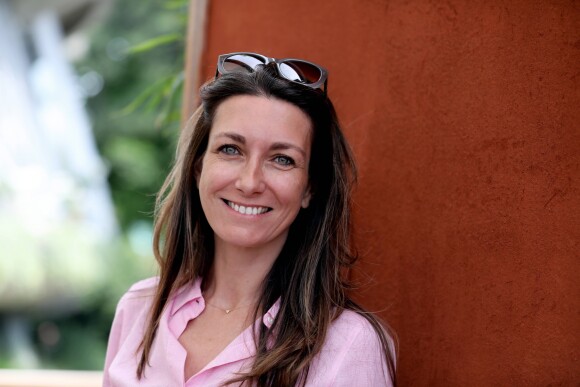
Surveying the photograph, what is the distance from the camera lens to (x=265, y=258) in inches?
87.8

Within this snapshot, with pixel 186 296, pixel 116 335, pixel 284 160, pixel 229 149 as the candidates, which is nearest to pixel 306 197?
pixel 284 160

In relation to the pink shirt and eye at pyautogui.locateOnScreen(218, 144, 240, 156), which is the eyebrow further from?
the pink shirt

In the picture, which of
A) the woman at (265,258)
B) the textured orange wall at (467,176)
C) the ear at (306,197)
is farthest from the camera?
the ear at (306,197)

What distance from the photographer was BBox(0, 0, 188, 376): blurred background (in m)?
11.2

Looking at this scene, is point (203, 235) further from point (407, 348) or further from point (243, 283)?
point (407, 348)

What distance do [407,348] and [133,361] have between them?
767 mm

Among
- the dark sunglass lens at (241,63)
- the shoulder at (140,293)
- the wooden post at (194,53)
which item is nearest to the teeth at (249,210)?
the dark sunglass lens at (241,63)

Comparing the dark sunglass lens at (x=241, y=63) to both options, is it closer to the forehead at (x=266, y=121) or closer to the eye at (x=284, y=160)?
the forehead at (x=266, y=121)

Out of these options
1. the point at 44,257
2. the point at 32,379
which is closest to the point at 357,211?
the point at 32,379

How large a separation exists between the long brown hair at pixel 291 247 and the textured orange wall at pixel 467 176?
17 cm

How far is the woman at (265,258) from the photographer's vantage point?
199 cm

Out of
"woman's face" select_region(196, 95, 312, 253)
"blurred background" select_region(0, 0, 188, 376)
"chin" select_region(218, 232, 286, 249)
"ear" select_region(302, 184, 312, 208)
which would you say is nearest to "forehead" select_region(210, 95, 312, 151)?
"woman's face" select_region(196, 95, 312, 253)

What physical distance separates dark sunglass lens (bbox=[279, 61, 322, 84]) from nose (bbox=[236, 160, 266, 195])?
25 cm

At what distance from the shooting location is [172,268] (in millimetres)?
2387
